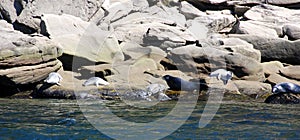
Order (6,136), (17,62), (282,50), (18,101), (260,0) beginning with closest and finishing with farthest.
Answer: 1. (6,136)
2. (18,101)
3. (17,62)
4. (282,50)
5. (260,0)

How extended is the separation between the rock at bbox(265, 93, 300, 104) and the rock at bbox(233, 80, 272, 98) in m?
0.85

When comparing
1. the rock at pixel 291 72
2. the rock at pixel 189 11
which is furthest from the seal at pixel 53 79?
the rock at pixel 189 11

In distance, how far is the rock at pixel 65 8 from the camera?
18.1m

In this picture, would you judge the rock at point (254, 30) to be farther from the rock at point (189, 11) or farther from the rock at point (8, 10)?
the rock at point (8, 10)

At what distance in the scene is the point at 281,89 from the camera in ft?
36.1

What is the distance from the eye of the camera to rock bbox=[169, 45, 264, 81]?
42.8 ft

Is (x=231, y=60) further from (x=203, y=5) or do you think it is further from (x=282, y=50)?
(x=203, y=5)

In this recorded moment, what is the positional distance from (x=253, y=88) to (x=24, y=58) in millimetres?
6031

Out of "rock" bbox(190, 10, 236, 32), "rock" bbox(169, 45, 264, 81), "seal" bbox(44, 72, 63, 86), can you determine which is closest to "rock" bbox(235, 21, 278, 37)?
"rock" bbox(190, 10, 236, 32)

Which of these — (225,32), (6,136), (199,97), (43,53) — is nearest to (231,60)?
(199,97)

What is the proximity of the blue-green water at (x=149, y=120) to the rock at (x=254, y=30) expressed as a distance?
25.4ft

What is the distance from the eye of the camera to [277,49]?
1550cm

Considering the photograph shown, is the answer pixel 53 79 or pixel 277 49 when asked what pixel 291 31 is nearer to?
pixel 277 49

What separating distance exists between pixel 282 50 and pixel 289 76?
230 cm
